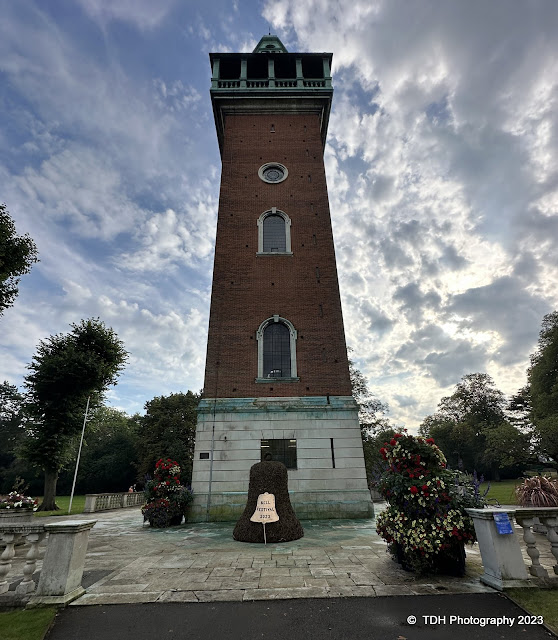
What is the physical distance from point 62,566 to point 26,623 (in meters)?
0.85

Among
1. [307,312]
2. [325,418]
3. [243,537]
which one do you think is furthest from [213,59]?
[243,537]

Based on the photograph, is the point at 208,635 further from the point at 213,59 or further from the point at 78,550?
the point at 213,59

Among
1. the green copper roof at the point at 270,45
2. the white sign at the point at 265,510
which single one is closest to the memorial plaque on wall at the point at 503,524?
the white sign at the point at 265,510

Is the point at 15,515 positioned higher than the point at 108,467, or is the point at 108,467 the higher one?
the point at 108,467

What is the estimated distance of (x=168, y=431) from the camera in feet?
127

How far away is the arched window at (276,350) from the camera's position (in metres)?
16.4

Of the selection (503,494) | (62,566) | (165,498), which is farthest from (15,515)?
(503,494)

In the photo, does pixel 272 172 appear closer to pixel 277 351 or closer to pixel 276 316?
pixel 276 316

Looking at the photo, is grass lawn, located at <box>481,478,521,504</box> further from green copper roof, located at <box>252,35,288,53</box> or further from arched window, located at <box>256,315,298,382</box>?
green copper roof, located at <box>252,35,288,53</box>

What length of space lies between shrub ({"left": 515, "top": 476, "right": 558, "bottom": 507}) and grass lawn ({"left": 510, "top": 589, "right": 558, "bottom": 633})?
20.3 feet

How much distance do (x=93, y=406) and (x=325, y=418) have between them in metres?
20.4

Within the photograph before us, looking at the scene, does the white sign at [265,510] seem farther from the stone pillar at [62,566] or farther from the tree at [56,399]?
the tree at [56,399]

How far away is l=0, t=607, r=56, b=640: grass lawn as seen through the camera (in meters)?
4.34

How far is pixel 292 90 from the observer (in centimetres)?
2236
